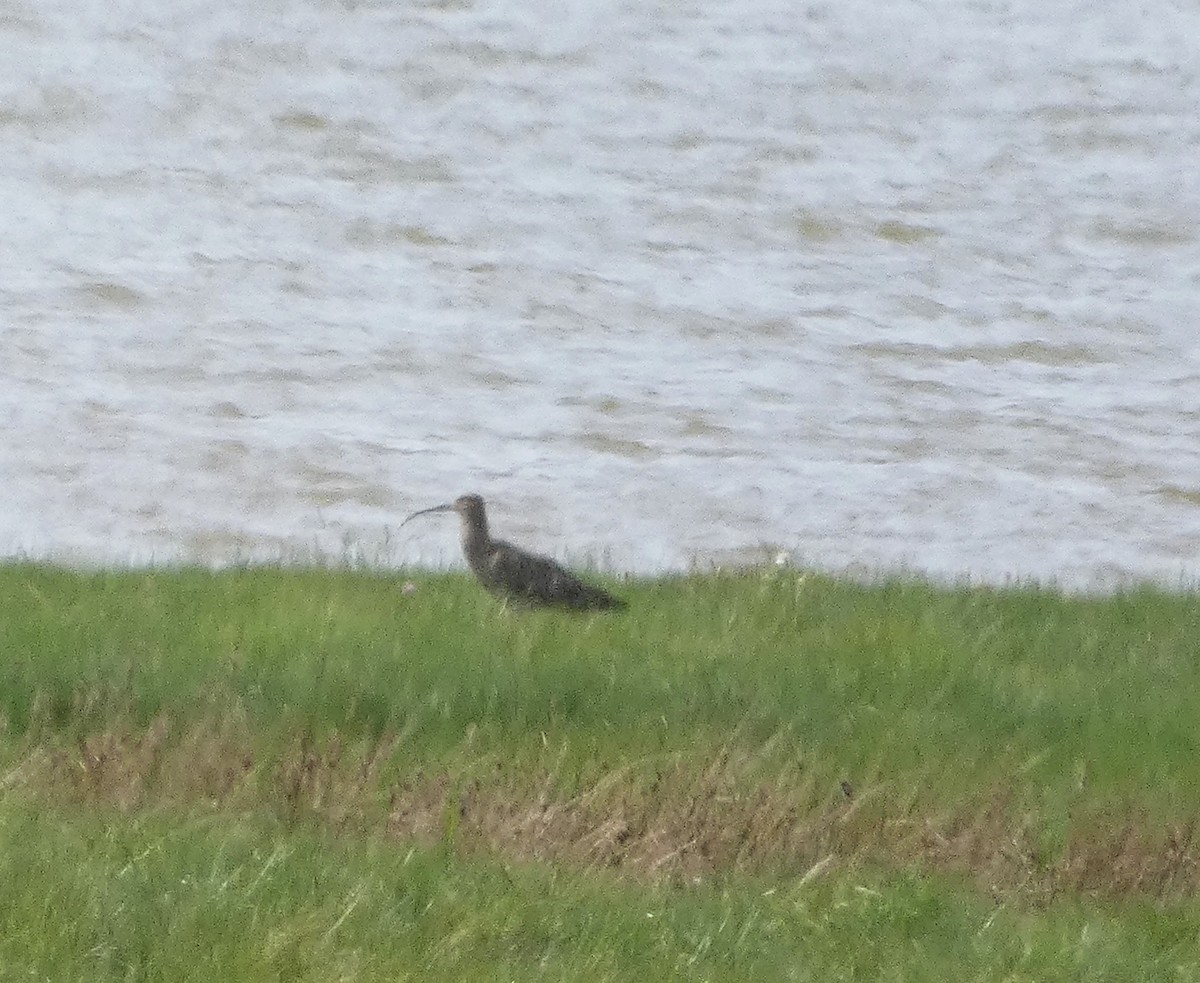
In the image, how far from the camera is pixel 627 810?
881cm

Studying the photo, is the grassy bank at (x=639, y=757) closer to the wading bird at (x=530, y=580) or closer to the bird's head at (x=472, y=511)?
the wading bird at (x=530, y=580)

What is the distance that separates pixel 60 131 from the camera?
26844 millimetres

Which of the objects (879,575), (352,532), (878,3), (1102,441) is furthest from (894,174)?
(879,575)

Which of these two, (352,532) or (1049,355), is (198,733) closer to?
(352,532)

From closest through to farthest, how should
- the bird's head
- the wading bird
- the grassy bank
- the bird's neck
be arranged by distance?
the grassy bank < the wading bird < the bird's neck < the bird's head

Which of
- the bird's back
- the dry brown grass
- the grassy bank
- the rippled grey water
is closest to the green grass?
the grassy bank

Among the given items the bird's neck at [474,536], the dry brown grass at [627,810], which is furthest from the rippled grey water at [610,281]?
the dry brown grass at [627,810]

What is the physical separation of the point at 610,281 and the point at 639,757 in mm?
14703

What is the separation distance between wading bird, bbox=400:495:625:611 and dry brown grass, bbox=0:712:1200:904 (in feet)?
5.23

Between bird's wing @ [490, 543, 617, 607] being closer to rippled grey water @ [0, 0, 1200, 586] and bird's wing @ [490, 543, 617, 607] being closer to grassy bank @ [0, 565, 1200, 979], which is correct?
grassy bank @ [0, 565, 1200, 979]

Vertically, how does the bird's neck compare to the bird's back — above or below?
above

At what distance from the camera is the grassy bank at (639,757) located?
759 centimetres

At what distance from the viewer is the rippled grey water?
16.9m

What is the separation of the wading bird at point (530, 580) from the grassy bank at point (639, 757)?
0.11 m
